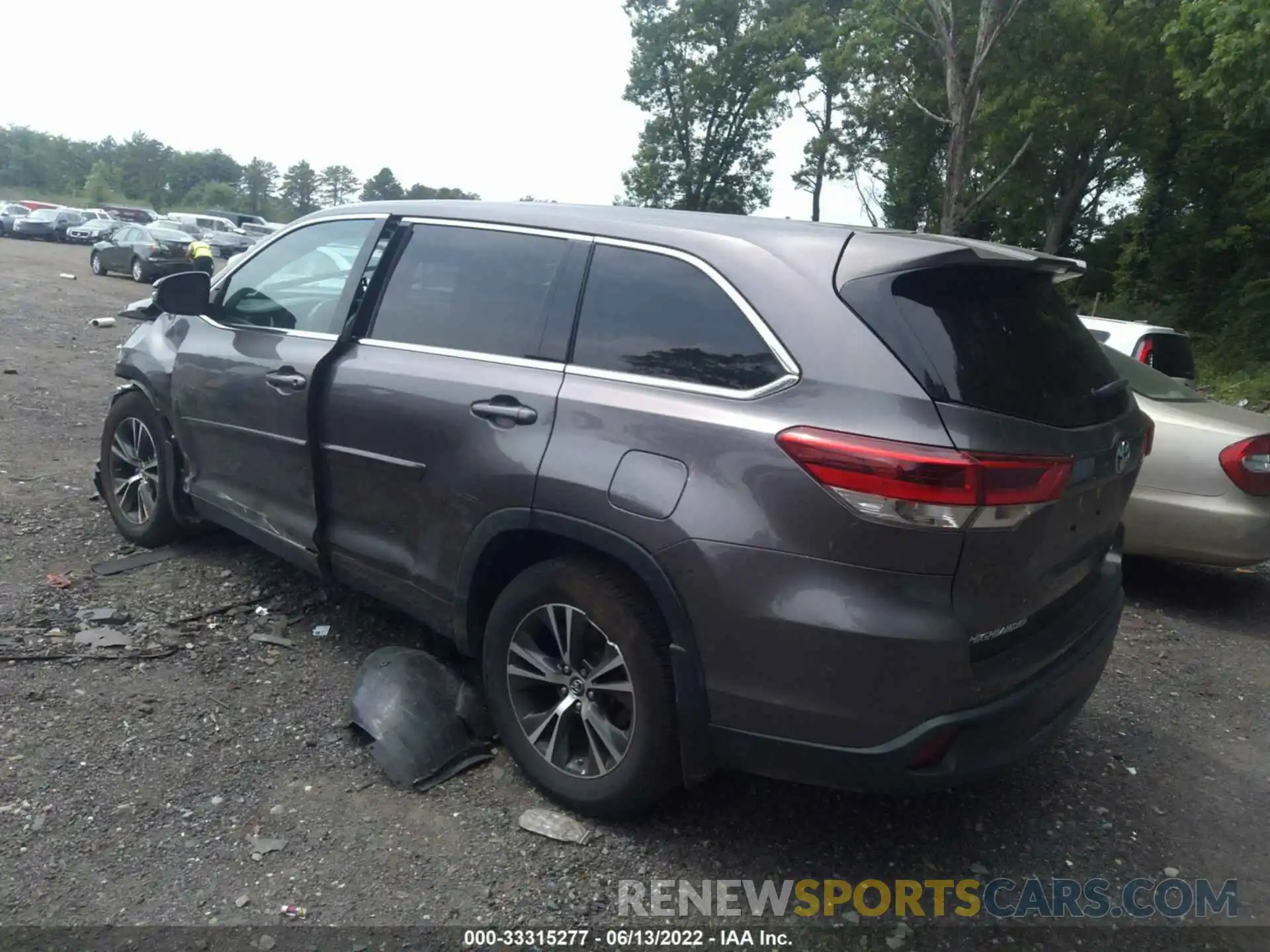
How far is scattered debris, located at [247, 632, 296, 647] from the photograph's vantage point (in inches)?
166

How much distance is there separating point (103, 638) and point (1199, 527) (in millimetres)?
5396

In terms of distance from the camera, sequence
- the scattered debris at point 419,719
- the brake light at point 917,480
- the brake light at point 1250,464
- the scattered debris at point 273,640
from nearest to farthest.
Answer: the brake light at point 917,480
the scattered debris at point 419,719
the scattered debris at point 273,640
the brake light at point 1250,464

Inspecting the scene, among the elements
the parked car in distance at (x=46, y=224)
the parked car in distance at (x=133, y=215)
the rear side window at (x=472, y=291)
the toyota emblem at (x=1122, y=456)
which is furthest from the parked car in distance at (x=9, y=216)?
the toyota emblem at (x=1122, y=456)

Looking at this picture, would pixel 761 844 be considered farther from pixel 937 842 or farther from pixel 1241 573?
pixel 1241 573

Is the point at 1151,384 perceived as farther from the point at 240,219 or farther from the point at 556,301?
the point at 240,219

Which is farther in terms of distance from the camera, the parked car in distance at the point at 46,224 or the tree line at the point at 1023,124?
the parked car in distance at the point at 46,224

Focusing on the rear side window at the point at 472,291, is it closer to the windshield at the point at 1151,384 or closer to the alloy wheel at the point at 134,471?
the alloy wheel at the point at 134,471

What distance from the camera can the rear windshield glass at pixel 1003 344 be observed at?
263 centimetres

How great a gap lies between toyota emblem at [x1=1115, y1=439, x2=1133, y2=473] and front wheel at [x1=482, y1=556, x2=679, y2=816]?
4.89 feet

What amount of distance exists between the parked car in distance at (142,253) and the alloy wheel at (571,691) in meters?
24.7

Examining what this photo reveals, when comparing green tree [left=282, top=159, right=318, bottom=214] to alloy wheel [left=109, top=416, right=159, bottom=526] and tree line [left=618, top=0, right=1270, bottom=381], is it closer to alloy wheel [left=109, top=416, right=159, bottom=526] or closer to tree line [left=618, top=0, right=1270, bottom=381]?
tree line [left=618, top=0, right=1270, bottom=381]

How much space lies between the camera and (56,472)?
20.9 ft

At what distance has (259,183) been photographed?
100062 mm

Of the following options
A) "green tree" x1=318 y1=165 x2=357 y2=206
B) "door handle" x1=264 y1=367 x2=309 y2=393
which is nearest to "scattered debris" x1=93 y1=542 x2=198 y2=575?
"door handle" x1=264 y1=367 x2=309 y2=393
